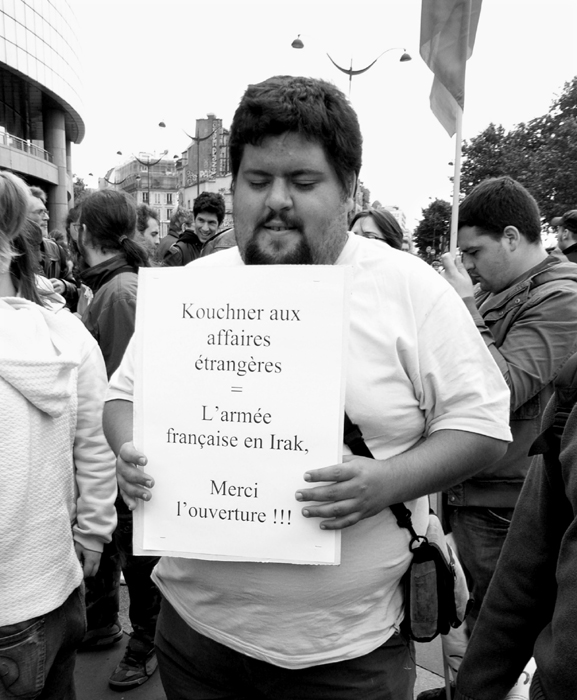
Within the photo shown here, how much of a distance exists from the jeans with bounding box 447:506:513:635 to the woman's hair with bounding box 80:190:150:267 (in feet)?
6.26

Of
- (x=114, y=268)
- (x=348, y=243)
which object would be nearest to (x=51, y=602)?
(x=348, y=243)

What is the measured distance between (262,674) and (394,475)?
575 millimetres

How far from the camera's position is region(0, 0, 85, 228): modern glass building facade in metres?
29.2

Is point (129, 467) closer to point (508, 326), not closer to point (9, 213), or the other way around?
point (9, 213)

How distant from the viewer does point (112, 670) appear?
287cm

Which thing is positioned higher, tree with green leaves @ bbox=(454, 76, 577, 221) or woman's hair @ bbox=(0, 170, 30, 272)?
tree with green leaves @ bbox=(454, 76, 577, 221)

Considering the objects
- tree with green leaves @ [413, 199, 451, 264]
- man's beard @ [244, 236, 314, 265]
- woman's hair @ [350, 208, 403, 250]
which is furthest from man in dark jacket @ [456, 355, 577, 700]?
tree with green leaves @ [413, 199, 451, 264]

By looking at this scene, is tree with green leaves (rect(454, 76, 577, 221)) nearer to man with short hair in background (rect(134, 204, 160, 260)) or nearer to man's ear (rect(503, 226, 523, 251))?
man with short hair in background (rect(134, 204, 160, 260))

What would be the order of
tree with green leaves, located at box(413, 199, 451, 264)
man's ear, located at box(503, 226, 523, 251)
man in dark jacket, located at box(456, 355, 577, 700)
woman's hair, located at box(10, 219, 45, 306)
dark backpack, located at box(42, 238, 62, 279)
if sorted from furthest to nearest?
1. tree with green leaves, located at box(413, 199, 451, 264)
2. dark backpack, located at box(42, 238, 62, 279)
3. man's ear, located at box(503, 226, 523, 251)
4. woman's hair, located at box(10, 219, 45, 306)
5. man in dark jacket, located at box(456, 355, 577, 700)

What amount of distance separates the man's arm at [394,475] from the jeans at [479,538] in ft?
3.34

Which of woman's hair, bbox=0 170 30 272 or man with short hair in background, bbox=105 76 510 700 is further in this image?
woman's hair, bbox=0 170 30 272

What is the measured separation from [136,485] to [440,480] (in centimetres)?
66

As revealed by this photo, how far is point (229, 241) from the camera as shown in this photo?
3379 millimetres

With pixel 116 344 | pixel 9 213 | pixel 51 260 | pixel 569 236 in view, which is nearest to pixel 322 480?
pixel 9 213
